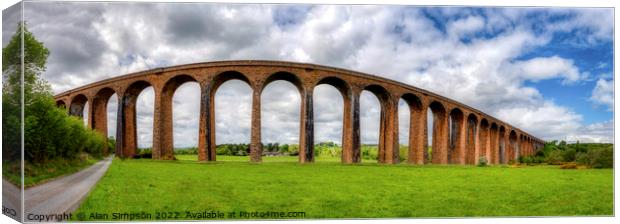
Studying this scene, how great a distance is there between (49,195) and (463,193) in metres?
10.9

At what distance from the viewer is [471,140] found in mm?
32469

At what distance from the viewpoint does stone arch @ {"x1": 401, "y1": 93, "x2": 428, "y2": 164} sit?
2745 cm

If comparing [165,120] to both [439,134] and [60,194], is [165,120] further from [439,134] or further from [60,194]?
[439,134]

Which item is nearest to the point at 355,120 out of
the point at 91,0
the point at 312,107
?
the point at 312,107

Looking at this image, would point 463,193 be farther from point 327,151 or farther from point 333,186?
point 327,151

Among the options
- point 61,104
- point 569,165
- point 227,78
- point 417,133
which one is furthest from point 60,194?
point 569,165

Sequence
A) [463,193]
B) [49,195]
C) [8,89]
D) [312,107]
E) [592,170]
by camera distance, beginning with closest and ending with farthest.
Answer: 1. [49,195]
2. [8,89]
3. [463,193]
4. [592,170]
5. [312,107]

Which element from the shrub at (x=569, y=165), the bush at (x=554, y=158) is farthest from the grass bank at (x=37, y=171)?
the bush at (x=554, y=158)

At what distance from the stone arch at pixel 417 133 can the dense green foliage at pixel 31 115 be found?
17871 millimetres

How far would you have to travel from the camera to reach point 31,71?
12.2m

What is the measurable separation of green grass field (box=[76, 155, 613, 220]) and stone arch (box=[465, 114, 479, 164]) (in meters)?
10.2

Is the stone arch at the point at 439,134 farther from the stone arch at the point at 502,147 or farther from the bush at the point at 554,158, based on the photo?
the bush at the point at 554,158

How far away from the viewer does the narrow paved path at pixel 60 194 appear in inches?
447

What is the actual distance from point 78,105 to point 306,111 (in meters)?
A: 12.3
